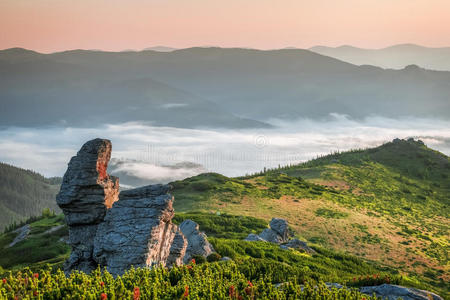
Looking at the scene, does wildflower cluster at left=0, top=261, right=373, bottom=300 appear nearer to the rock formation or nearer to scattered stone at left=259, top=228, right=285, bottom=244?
the rock formation

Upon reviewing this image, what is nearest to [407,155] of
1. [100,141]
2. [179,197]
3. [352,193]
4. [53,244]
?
[352,193]

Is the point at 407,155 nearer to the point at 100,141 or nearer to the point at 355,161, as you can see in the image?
the point at 355,161

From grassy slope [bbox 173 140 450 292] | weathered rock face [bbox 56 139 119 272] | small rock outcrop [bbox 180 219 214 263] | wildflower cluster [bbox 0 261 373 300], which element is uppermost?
weathered rock face [bbox 56 139 119 272]

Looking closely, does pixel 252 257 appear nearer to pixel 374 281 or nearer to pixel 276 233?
pixel 374 281

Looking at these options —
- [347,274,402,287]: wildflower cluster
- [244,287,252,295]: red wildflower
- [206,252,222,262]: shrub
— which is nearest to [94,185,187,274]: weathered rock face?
[206,252,222,262]: shrub

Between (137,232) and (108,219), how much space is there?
2.43m

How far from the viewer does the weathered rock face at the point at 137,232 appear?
67.1 feet

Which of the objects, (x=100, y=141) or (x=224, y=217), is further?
(x=224, y=217)

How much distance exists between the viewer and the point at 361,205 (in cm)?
7788

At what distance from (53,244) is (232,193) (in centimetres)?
3494

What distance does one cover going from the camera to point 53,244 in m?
44.6

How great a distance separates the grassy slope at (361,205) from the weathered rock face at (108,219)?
112 feet

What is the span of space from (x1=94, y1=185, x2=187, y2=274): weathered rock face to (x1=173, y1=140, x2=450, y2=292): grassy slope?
111ft

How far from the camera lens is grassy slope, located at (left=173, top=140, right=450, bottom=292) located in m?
52.0
